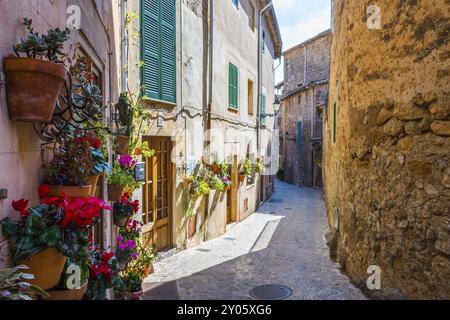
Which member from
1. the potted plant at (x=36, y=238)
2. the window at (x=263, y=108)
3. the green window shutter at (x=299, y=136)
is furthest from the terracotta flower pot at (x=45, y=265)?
the green window shutter at (x=299, y=136)

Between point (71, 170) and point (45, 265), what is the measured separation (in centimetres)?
64

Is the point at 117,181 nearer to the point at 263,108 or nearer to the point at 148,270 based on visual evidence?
the point at 148,270

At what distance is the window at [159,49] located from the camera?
258 inches

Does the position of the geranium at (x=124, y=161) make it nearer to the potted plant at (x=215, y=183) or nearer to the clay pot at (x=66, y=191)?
the clay pot at (x=66, y=191)

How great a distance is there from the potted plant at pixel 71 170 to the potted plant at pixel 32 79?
1.52 feet

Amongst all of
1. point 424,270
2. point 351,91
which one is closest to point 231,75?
point 351,91

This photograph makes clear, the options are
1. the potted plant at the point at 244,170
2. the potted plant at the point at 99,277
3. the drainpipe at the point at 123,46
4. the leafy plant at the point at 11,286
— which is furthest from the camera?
the potted plant at the point at 244,170

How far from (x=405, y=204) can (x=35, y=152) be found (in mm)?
4049

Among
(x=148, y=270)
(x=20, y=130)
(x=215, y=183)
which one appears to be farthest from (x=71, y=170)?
(x=215, y=183)

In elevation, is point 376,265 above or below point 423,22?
below

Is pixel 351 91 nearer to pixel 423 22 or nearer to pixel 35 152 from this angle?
pixel 423 22

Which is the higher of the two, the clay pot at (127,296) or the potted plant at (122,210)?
the potted plant at (122,210)

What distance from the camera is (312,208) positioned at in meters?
15.2

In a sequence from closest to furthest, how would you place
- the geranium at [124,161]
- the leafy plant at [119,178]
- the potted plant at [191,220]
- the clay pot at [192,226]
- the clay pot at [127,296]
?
the leafy plant at [119,178] < the clay pot at [127,296] < the geranium at [124,161] < the potted plant at [191,220] < the clay pot at [192,226]
